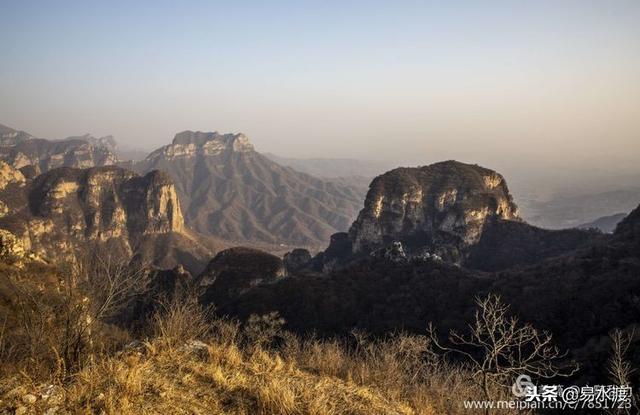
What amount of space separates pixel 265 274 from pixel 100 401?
69766 mm

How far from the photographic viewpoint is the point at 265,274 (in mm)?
75562

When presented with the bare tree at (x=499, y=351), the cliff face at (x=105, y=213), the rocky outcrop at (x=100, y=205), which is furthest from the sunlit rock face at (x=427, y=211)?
the rocky outcrop at (x=100, y=205)

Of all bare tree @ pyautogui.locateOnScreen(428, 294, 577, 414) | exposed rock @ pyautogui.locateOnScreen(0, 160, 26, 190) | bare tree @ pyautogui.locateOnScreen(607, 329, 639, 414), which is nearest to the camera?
bare tree @ pyautogui.locateOnScreen(428, 294, 577, 414)

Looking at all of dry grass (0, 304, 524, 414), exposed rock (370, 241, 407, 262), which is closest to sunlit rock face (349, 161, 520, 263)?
exposed rock (370, 241, 407, 262)

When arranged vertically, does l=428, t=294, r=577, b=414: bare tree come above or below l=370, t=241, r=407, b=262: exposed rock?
above

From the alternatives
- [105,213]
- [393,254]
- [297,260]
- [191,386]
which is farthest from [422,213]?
[105,213]

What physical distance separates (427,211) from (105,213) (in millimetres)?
142036

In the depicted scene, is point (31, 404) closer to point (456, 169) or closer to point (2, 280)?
point (2, 280)

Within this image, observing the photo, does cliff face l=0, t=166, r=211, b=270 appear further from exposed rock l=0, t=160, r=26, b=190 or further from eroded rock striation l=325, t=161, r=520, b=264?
eroded rock striation l=325, t=161, r=520, b=264

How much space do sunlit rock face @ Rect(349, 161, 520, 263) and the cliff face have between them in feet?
299

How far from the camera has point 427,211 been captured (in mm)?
111062

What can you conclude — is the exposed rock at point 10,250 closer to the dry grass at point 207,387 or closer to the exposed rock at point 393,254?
the dry grass at point 207,387

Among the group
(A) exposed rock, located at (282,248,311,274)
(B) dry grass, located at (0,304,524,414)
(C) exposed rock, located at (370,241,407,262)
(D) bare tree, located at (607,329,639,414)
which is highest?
(B) dry grass, located at (0,304,524,414)

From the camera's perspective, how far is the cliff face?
16550 centimetres
